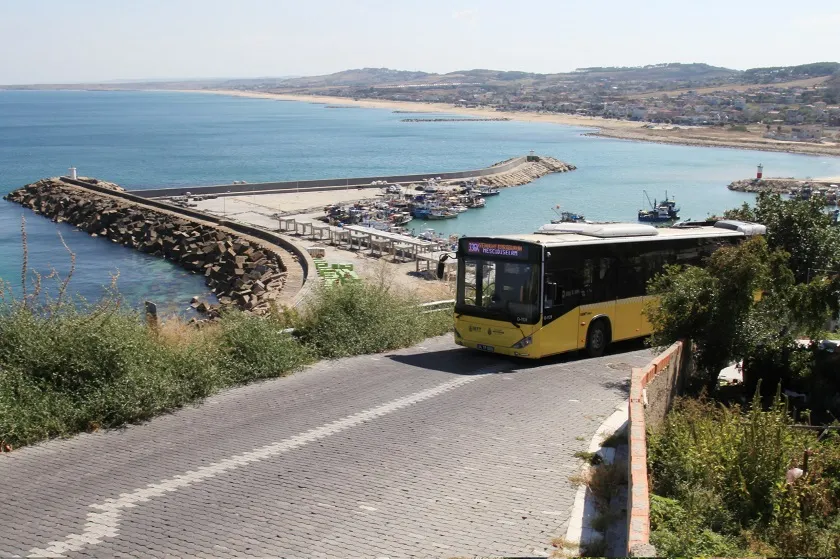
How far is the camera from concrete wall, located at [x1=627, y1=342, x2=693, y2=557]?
578 cm

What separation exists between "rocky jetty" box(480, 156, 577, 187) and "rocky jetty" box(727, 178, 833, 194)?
64.4ft

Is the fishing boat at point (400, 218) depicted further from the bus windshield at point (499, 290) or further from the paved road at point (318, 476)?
the paved road at point (318, 476)

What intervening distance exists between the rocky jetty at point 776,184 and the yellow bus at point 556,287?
70.6 meters

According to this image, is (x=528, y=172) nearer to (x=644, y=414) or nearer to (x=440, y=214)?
(x=440, y=214)

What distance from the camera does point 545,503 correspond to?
7.66 meters

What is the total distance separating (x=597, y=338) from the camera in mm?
14852

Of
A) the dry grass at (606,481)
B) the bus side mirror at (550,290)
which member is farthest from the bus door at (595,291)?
the dry grass at (606,481)

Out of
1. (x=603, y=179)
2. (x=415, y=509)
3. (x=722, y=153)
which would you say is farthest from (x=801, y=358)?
(x=722, y=153)

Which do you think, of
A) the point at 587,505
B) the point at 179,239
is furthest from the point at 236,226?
the point at 587,505

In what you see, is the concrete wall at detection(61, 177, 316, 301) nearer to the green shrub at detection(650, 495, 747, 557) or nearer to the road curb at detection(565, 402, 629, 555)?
the road curb at detection(565, 402, 629, 555)

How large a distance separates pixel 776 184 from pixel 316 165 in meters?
51.4

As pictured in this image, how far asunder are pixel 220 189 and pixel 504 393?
57.0 m

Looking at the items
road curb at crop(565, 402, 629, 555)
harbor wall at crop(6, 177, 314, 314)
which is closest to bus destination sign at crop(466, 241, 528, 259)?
road curb at crop(565, 402, 629, 555)

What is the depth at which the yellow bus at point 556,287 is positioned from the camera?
44.5ft
